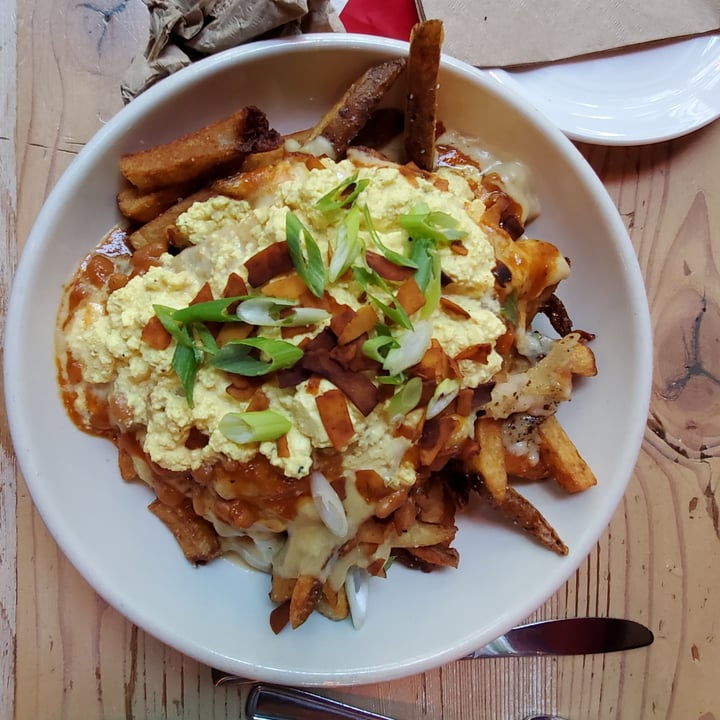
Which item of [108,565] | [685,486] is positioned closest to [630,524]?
[685,486]

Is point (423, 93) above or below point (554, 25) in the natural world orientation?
below

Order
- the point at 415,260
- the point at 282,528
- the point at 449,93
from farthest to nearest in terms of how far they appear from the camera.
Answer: the point at 449,93, the point at 282,528, the point at 415,260

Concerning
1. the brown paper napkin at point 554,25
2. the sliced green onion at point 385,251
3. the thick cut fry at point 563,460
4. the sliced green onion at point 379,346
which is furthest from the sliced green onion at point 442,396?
the brown paper napkin at point 554,25

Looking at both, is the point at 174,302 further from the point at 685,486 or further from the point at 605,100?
the point at 685,486

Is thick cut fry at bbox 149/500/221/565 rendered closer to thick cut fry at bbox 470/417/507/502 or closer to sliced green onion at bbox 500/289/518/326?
thick cut fry at bbox 470/417/507/502

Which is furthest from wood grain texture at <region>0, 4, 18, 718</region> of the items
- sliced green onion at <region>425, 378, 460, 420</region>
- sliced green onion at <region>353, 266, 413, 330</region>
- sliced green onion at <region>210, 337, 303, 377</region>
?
sliced green onion at <region>425, 378, 460, 420</region>

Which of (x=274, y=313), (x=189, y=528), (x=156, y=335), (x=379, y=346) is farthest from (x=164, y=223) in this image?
(x=189, y=528)

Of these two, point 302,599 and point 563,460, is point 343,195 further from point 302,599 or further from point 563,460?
point 302,599
